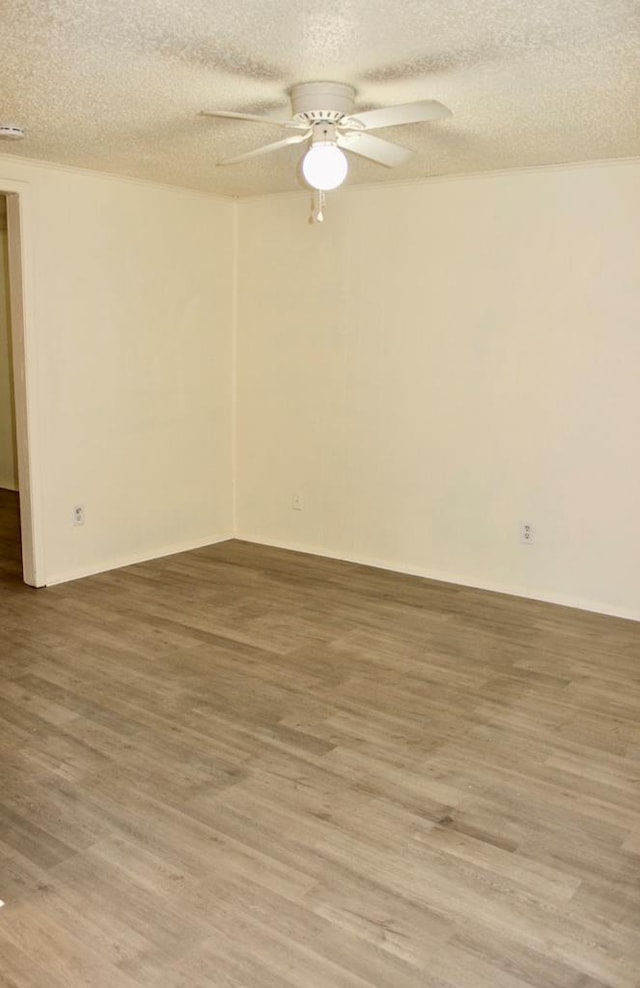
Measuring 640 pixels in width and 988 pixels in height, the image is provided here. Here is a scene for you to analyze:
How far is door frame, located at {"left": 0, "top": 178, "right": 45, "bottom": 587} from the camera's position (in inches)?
162

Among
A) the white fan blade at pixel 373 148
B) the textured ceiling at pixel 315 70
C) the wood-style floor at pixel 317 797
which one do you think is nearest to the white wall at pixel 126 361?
the textured ceiling at pixel 315 70

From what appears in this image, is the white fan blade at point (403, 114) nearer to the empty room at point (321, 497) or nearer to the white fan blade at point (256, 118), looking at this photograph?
the empty room at point (321, 497)

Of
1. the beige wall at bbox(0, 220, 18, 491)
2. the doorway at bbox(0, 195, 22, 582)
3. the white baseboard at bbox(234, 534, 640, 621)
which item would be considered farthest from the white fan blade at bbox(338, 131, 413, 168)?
the beige wall at bbox(0, 220, 18, 491)

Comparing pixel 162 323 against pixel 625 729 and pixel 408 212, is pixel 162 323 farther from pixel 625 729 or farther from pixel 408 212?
pixel 625 729

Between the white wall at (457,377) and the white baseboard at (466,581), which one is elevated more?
the white wall at (457,377)

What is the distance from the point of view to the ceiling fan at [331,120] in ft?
8.95

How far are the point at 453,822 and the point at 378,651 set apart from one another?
1.33 m

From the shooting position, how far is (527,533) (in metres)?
4.42

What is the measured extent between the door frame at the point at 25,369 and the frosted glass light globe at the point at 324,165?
192cm

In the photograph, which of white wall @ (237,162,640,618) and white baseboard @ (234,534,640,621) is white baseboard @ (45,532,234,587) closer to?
white baseboard @ (234,534,640,621)

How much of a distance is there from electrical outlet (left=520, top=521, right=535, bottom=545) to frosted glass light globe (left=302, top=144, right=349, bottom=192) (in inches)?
89.8

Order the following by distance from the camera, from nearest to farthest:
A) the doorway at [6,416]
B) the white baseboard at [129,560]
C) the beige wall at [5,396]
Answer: the white baseboard at [129,560]
the doorway at [6,416]
the beige wall at [5,396]

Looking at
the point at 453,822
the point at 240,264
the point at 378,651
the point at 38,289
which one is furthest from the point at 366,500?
the point at 453,822

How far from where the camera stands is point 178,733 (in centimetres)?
288
